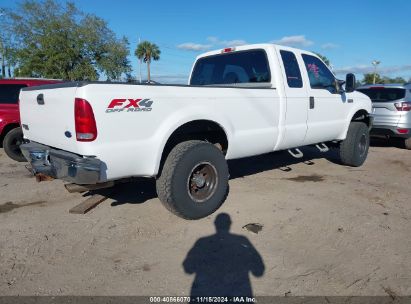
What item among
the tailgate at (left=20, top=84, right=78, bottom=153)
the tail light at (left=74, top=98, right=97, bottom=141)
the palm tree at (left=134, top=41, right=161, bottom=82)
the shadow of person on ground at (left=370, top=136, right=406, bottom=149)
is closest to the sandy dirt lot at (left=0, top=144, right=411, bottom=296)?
the tailgate at (left=20, top=84, right=78, bottom=153)

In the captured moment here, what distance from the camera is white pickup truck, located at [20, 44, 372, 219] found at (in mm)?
3250

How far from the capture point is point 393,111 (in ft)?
27.7

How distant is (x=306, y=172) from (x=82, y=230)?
4.15 metres

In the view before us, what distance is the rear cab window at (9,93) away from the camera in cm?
760

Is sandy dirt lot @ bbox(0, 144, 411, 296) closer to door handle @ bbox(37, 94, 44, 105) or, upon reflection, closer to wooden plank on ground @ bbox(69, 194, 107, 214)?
wooden plank on ground @ bbox(69, 194, 107, 214)

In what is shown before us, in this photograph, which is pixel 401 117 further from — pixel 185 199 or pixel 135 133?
pixel 135 133

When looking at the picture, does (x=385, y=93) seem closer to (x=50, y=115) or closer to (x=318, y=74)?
(x=318, y=74)

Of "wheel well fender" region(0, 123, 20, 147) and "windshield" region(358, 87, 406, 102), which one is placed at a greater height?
"windshield" region(358, 87, 406, 102)

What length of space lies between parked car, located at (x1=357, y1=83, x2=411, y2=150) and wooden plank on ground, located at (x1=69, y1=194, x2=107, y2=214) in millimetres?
6942

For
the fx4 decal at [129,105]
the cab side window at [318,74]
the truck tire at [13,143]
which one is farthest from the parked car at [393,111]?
the truck tire at [13,143]

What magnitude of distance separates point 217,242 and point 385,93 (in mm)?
7223

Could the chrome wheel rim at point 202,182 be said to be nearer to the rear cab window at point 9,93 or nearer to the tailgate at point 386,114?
the rear cab window at point 9,93

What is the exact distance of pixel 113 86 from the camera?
3.23 m

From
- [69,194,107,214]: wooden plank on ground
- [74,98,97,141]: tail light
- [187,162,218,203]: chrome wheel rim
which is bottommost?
[69,194,107,214]: wooden plank on ground
